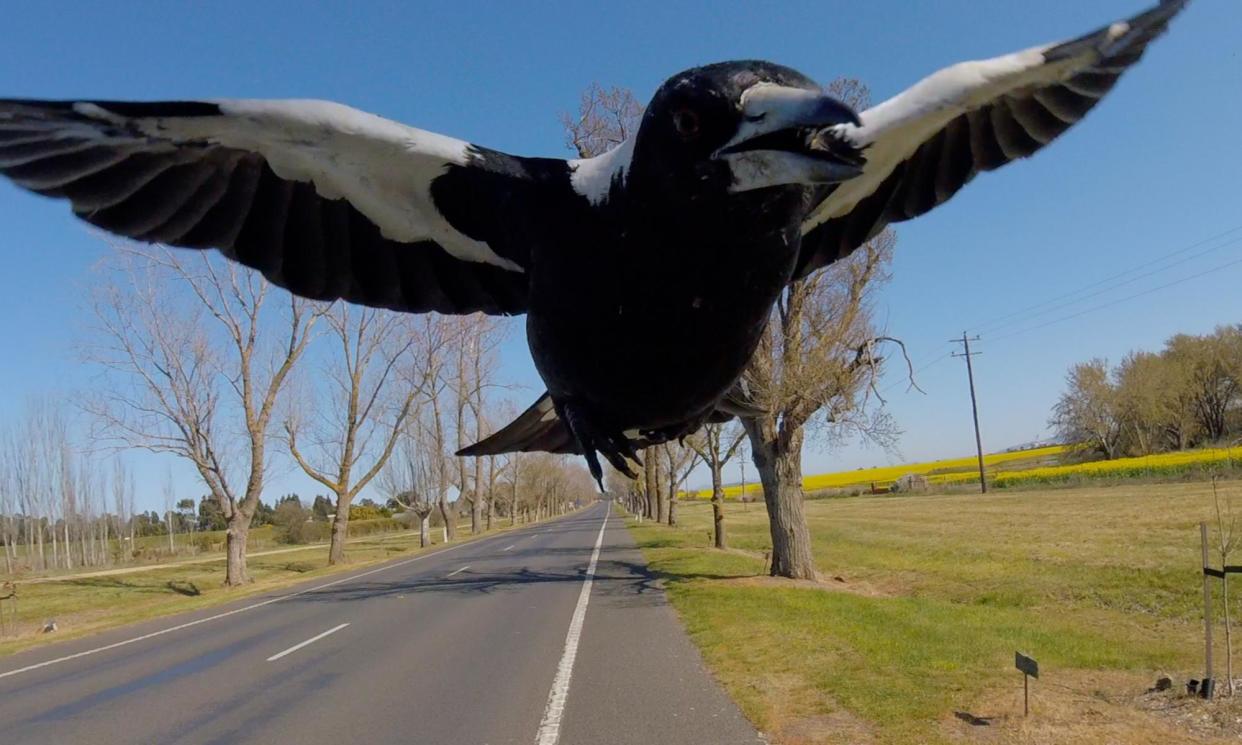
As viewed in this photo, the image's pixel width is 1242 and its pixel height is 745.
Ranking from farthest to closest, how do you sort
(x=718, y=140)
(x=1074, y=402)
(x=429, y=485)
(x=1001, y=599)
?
(x=1074, y=402), (x=429, y=485), (x=1001, y=599), (x=718, y=140)

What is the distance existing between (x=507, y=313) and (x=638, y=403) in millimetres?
910

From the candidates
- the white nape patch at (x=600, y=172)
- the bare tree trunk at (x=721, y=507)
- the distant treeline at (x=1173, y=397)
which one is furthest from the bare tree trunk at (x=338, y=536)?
the distant treeline at (x=1173, y=397)

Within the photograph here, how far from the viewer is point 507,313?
8.02 feet

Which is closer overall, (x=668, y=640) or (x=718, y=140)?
(x=718, y=140)

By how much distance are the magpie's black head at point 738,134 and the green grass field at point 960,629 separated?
624 centimetres

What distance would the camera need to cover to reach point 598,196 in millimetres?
1559

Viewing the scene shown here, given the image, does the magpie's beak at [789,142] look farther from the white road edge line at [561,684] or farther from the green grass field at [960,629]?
the white road edge line at [561,684]

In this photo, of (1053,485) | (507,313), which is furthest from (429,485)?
(1053,485)

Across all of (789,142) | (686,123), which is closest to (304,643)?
(686,123)

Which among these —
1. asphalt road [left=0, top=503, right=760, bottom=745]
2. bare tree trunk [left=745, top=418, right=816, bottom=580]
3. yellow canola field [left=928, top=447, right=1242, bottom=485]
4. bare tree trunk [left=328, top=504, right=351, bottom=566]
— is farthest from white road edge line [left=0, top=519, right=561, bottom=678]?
yellow canola field [left=928, top=447, right=1242, bottom=485]

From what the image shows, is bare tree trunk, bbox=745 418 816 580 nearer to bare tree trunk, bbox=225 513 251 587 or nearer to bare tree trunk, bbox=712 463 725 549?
bare tree trunk, bbox=712 463 725 549

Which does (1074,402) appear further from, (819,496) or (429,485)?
(429,485)

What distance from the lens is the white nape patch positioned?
1.48m

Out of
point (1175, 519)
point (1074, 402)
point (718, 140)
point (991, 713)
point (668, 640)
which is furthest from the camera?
point (1074, 402)
